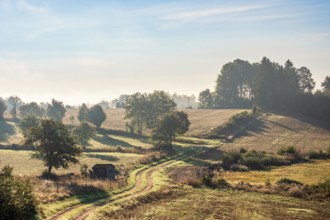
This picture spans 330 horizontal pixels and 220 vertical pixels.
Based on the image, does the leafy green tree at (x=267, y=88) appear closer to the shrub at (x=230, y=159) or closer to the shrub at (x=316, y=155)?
the shrub at (x=316, y=155)

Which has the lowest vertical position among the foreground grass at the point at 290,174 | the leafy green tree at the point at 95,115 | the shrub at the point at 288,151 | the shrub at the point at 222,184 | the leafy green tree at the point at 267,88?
the foreground grass at the point at 290,174

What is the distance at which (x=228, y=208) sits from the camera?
4734 centimetres

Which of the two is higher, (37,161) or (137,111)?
(137,111)

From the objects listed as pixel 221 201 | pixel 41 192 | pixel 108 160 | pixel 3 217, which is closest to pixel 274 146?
pixel 108 160

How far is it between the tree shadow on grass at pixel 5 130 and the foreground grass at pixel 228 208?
95.0 meters

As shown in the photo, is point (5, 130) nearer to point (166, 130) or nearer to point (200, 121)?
point (166, 130)

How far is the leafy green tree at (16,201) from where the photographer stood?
108 ft

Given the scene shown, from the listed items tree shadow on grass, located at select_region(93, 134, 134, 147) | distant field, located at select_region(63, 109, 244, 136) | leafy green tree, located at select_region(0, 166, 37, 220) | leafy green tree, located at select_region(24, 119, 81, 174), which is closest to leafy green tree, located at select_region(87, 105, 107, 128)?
distant field, located at select_region(63, 109, 244, 136)

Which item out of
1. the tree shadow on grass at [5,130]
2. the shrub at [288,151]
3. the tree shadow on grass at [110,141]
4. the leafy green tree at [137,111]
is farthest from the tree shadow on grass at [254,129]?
the tree shadow on grass at [5,130]

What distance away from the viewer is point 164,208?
4641 cm

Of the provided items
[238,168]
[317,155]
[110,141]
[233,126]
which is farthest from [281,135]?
[110,141]

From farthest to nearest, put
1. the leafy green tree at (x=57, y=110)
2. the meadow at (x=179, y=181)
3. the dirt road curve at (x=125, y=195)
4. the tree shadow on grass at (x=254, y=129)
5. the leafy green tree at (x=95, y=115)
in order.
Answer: the leafy green tree at (x=57, y=110) < the leafy green tree at (x=95, y=115) < the tree shadow on grass at (x=254, y=129) < the meadow at (x=179, y=181) < the dirt road curve at (x=125, y=195)

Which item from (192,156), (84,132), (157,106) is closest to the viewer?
(192,156)

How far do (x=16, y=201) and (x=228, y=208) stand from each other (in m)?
25.6
